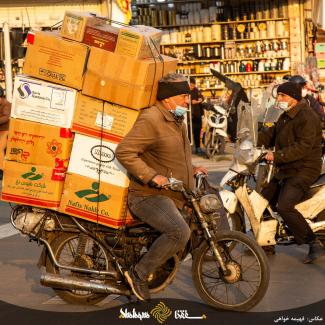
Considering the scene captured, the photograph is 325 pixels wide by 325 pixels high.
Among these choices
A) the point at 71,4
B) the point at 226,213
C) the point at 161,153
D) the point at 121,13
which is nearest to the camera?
the point at 161,153

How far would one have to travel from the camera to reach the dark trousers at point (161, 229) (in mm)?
8031

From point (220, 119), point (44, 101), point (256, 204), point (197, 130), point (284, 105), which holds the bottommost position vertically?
point (197, 130)

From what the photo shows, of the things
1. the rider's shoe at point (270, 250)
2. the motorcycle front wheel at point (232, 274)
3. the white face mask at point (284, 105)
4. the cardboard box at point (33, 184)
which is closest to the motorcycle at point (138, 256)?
the motorcycle front wheel at point (232, 274)

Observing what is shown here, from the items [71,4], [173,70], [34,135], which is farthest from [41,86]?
[71,4]

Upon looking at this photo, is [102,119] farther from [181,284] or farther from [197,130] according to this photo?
[197,130]

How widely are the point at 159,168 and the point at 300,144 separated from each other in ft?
8.74

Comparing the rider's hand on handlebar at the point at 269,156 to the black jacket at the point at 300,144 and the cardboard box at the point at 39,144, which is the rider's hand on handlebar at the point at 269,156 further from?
the cardboard box at the point at 39,144

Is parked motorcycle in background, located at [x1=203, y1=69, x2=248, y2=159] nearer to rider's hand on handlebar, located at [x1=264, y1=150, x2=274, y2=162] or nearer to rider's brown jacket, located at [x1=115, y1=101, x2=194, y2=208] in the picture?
rider's hand on handlebar, located at [x1=264, y1=150, x2=274, y2=162]

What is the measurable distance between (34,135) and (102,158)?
1.92ft

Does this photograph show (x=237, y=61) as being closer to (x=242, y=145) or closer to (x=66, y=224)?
(x=242, y=145)

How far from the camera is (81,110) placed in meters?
8.45

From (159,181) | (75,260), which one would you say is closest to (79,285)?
(75,260)

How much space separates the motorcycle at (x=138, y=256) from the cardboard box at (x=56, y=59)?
107cm

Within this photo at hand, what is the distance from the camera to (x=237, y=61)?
106ft
